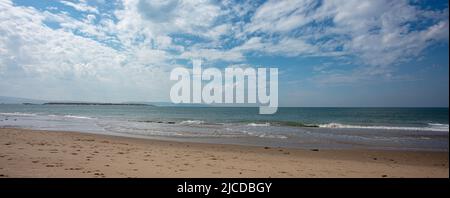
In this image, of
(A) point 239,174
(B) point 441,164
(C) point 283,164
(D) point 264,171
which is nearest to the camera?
(A) point 239,174

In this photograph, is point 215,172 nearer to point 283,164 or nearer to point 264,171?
point 264,171

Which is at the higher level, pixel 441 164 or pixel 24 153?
pixel 24 153

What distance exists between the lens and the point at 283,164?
9.00 meters

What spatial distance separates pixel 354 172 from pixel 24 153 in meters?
11.2

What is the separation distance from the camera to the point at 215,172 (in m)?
7.36
